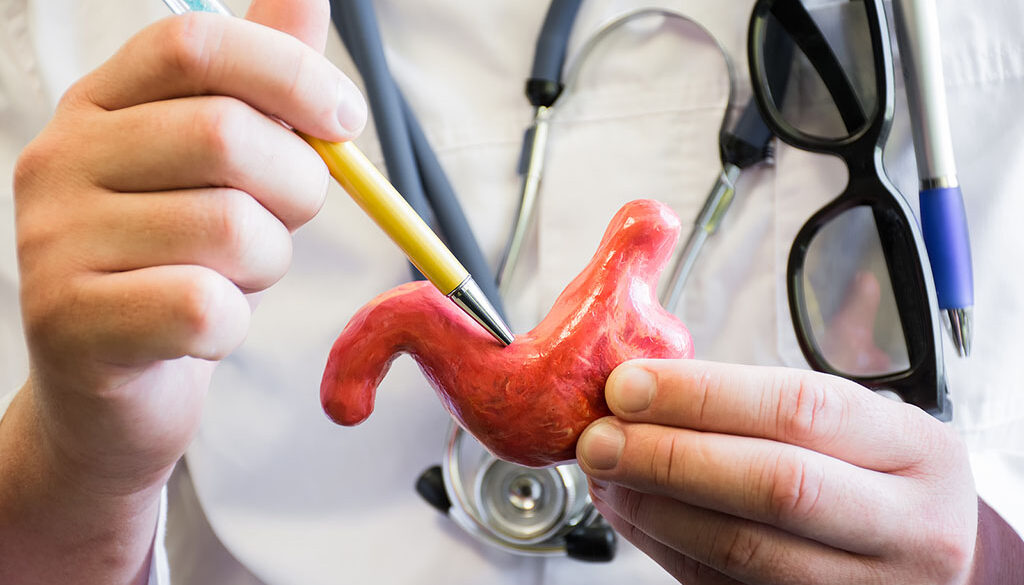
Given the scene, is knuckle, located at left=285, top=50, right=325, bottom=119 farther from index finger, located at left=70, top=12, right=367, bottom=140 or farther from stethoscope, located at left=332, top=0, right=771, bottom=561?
stethoscope, located at left=332, top=0, right=771, bottom=561

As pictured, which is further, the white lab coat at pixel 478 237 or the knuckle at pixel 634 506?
the white lab coat at pixel 478 237

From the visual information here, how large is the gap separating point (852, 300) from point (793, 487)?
9.6 inches

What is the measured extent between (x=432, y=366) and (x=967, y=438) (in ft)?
1.38

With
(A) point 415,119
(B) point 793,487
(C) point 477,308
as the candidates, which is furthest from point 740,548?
(A) point 415,119

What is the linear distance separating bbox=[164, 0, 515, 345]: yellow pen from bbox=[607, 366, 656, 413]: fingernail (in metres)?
0.08

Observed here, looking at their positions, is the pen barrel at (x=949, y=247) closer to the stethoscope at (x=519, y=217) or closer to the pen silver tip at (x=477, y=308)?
the stethoscope at (x=519, y=217)

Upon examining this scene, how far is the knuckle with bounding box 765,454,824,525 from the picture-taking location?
0.39 m

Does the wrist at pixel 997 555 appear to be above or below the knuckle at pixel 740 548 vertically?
below

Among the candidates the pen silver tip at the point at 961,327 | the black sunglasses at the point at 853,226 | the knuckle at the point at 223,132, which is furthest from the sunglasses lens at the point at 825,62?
the knuckle at the point at 223,132

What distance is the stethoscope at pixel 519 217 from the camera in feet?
1.91

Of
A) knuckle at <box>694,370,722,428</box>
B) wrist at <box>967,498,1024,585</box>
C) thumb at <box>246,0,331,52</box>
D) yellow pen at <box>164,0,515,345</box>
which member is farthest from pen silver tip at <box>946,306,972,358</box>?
thumb at <box>246,0,331,52</box>

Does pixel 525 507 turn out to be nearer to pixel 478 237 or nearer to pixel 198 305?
pixel 478 237

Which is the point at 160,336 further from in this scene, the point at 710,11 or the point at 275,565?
the point at 710,11

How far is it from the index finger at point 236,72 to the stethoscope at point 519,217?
0.20m
